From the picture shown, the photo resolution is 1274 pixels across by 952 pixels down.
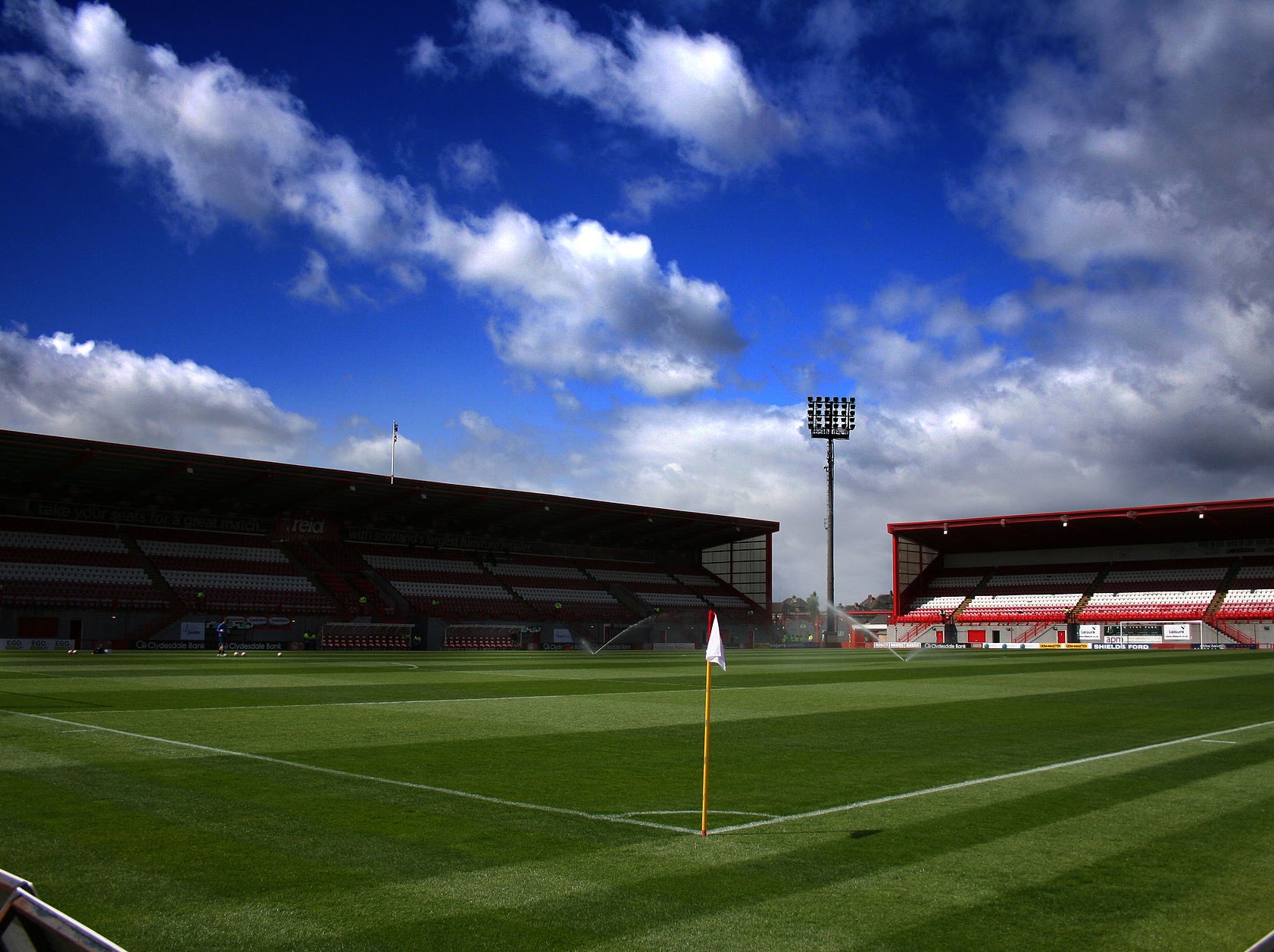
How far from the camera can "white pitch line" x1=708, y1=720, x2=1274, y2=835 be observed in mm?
8711

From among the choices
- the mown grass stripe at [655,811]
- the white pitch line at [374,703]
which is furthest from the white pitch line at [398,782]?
the white pitch line at [374,703]

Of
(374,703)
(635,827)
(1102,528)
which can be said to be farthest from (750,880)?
(1102,528)

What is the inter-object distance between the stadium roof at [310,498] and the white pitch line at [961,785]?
54135 millimetres

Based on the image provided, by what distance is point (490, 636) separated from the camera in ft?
213

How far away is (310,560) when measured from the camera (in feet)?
220

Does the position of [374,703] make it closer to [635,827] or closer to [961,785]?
[635,827]

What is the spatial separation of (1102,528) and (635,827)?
269 ft

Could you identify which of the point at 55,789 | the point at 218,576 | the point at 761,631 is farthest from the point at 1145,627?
the point at 55,789

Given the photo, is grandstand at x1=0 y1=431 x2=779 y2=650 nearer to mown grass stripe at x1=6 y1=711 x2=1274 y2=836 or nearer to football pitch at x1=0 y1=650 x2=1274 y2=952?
football pitch at x1=0 y1=650 x2=1274 y2=952

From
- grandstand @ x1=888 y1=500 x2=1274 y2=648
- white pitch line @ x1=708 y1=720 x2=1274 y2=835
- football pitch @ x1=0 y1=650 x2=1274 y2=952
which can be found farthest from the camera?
grandstand @ x1=888 y1=500 x2=1274 y2=648

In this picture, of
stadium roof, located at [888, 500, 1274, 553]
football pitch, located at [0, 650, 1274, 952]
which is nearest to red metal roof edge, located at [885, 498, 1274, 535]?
stadium roof, located at [888, 500, 1274, 553]

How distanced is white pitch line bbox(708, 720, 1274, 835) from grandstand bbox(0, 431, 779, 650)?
51.3 meters

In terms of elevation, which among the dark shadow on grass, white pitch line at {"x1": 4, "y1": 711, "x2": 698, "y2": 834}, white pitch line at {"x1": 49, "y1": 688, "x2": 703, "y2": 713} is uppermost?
the dark shadow on grass

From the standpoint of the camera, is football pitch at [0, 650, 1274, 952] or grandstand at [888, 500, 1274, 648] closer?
football pitch at [0, 650, 1274, 952]
